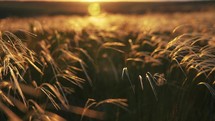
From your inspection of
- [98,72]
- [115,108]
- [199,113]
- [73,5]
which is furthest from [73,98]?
[73,5]

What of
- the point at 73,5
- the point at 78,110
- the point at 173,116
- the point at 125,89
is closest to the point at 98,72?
the point at 125,89

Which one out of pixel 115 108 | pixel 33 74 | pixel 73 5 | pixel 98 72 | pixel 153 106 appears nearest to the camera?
pixel 153 106

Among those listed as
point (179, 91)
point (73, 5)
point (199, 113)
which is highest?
point (179, 91)

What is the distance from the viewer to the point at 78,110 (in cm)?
227

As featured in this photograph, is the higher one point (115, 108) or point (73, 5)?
point (115, 108)

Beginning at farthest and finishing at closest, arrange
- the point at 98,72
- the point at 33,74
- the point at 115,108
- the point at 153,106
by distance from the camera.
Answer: the point at 98,72 → the point at 33,74 → the point at 115,108 → the point at 153,106

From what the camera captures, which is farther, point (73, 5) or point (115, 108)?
point (73, 5)

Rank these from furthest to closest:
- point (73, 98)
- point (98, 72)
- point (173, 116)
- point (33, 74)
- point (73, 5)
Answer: point (73, 5) → point (98, 72) → point (33, 74) → point (73, 98) → point (173, 116)

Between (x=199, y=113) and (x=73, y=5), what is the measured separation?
2518 inches

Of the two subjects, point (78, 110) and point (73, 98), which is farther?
point (73, 98)

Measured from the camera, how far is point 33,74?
119 inches

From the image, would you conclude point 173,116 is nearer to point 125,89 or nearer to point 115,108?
point 115,108

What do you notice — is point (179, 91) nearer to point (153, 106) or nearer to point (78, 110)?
point (153, 106)

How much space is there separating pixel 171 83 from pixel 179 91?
0.26 m
